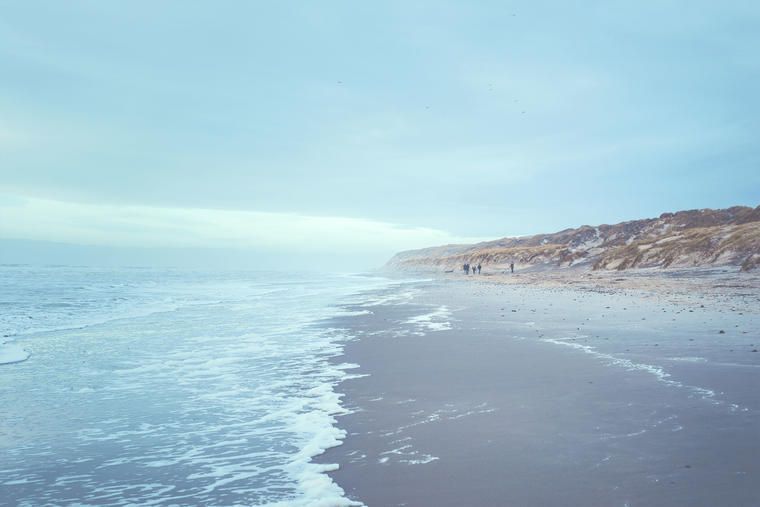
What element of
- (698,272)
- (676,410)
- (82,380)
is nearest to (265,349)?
(82,380)

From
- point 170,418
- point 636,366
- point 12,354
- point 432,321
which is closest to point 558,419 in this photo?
point 636,366

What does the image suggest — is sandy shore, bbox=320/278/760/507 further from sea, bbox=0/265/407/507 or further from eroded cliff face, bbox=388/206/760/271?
eroded cliff face, bbox=388/206/760/271

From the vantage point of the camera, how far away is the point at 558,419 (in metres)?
6.83

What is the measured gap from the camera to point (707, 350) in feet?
35.9

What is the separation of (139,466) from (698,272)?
137ft

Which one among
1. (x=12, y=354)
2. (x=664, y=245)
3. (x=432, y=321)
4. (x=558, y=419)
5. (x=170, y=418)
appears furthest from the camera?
(x=664, y=245)

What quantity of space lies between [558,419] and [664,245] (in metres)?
48.5

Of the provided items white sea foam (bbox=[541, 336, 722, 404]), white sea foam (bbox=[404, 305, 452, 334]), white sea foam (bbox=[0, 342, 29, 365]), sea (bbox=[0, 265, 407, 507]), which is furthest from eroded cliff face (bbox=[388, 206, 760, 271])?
white sea foam (bbox=[0, 342, 29, 365])

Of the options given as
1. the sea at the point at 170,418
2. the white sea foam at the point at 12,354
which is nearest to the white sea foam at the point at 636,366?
the sea at the point at 170,418

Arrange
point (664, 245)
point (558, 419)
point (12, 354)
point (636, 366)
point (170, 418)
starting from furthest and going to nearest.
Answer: point (664, 245) → point (12, 354) → point (636, 366) → point (170, 418) → point (558, 419)

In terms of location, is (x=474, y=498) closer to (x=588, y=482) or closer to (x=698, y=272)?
(x=588, y=482)

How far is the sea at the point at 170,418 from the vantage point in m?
5.23

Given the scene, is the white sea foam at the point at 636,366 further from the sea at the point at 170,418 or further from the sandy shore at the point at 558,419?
the sea at the point at 170,418

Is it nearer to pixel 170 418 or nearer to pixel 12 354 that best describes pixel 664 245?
pixel 12 354
